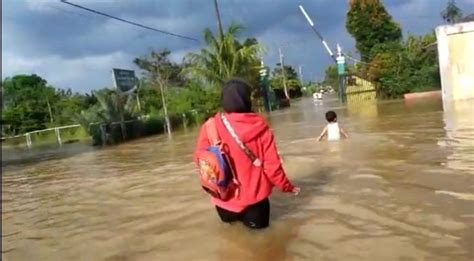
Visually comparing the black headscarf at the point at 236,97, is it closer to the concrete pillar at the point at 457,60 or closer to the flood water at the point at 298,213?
the flood water at the point at 298,213

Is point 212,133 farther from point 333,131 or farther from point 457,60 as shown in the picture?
point 457,60

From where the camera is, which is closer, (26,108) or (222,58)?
(222,58)

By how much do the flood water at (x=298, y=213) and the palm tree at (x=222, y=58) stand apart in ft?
71.6

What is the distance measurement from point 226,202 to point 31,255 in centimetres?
199

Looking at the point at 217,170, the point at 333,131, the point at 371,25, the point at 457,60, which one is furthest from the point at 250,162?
the point at 371,25

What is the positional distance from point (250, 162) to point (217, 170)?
11.4 inches

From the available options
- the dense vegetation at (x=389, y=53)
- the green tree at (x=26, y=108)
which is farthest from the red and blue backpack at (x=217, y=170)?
the green tree at (x=26, y=108)

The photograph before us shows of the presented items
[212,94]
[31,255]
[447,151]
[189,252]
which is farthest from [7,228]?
[212,94]

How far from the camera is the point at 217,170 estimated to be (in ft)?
14.9

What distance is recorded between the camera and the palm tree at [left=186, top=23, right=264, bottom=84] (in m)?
31.8

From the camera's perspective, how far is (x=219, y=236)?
5035 millimetres

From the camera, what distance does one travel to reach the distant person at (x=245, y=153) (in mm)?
4613

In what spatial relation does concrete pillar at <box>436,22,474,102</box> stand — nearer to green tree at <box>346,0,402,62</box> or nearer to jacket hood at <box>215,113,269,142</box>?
jacket hood at <box>215,113,269,142</box>

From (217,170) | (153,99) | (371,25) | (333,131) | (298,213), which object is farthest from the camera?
(371,25)
